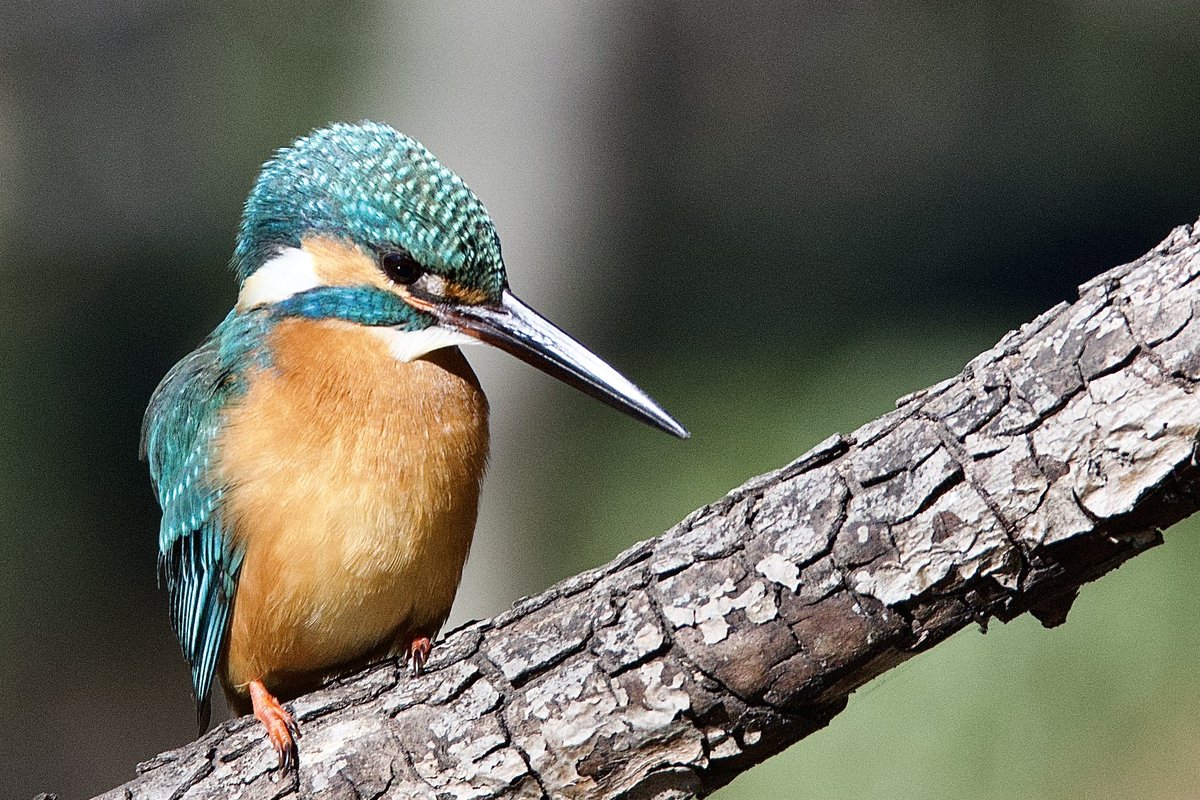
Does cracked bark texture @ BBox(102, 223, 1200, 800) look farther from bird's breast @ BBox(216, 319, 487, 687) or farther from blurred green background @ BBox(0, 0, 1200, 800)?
blurred green background @ BBox(0, 0, 1200, 800)

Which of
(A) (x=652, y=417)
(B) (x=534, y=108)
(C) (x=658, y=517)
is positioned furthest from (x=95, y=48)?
(A) (x=652, y=417)

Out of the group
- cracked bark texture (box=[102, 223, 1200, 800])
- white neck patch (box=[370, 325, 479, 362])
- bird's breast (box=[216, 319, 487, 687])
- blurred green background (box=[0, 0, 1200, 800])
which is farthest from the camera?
blurred green background (box=[0, 0, 1200, 800])

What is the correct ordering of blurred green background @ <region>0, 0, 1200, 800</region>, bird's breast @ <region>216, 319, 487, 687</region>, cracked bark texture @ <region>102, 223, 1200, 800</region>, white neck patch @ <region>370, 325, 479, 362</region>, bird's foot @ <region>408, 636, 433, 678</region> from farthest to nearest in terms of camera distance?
1. blurred green background @ <region>0, 0, 1200, 800</region>
2. white neck patch @ <region>370, 325, 479, 362</region>
3. bird's breast @ <region>216, 319, 487, 687</region>
4. bird's foot @ <region>408, 636, 433, 678</region>
5. cracked bark texture @ <region>102, 223, 1200, 800</region>

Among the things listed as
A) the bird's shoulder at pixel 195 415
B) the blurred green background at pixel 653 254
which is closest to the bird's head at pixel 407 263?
the bird's shoulder at pixel 195 415

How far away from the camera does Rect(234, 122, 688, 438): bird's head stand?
2.43 meters

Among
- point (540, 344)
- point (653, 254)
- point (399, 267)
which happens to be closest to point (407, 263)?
point (399, 267)

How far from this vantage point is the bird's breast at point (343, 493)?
2.36 m

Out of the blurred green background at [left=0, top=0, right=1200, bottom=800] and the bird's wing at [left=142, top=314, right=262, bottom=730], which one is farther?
the blurred green background at [left=0, top=0, right=1200, bottom=800]

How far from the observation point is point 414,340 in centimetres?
249

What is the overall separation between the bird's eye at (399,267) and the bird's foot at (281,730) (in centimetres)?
76

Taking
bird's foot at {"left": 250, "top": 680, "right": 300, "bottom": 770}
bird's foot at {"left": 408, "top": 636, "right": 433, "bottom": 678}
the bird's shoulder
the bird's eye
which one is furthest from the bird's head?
bird's foot at {"left": 250, "top": 680, "right": 300, "bottom": 770}

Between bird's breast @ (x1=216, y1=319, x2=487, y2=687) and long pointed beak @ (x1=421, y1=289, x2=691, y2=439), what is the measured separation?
0.11 meters

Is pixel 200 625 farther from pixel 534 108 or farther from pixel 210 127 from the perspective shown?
pixel 210 127

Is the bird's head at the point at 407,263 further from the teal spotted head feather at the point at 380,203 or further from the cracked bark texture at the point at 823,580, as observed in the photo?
the cracked bark texture at the point at 823,580
